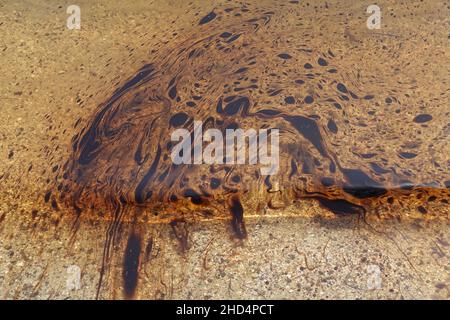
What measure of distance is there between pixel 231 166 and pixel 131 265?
518 mm

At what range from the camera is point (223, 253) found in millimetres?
1768

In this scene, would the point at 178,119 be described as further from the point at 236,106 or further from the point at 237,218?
the point at 237,218

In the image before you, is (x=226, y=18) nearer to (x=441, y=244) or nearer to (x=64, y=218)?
(x=64, y=218)

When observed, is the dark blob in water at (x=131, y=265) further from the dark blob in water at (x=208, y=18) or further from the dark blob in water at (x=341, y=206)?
the dark blob in water at (x=208, y=18)

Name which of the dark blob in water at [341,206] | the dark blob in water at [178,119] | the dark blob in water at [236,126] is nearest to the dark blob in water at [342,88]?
the dark blob in water at [236,126]

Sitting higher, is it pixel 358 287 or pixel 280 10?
pixel 280 10

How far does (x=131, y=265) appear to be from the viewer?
1748 mm

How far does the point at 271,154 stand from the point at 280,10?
0.89 meters

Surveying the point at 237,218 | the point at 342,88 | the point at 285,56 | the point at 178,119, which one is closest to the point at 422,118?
the point at 342,88

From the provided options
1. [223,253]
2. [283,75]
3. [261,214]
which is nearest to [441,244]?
[261,214]

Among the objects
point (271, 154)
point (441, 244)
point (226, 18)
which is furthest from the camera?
point (226, 18)

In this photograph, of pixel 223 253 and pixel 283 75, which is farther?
pixel 283 75
